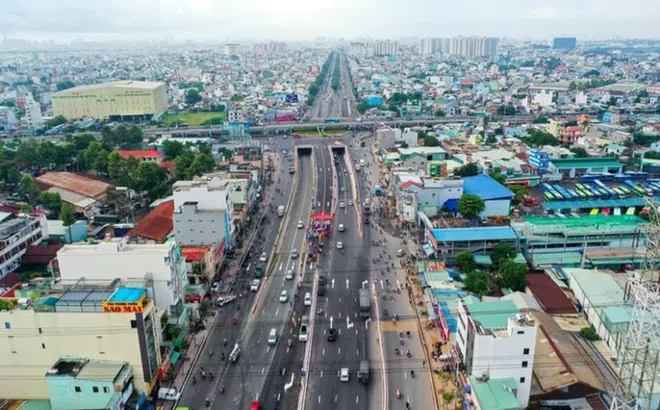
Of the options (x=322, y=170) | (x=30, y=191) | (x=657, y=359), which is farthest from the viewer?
(x=322, y=170)

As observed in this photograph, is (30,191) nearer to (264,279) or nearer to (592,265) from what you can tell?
(264,279)

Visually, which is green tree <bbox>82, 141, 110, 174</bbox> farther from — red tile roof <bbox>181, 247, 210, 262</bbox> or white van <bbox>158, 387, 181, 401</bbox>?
white van <bbox>158, 387, 181, 401</bbox>

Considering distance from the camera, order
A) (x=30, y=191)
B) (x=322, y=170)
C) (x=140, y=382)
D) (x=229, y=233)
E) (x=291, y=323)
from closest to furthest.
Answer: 1. (x=140, y=382)
2. (x=291, y=323)
3. (x=229, y=233)
4. (x=30, y=191)
5. (x=322, y=170)

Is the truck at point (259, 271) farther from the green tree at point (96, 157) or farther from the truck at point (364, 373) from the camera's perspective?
the green tree at point (96, 157)

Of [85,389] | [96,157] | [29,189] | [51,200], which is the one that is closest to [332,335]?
[85,389]

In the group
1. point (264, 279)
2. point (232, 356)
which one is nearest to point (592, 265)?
point (264, 279)

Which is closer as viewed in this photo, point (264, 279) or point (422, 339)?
point (422, 339)

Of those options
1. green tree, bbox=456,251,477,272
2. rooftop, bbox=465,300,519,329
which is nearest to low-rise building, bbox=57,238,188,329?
rooftop, bbox=465,300,519,329

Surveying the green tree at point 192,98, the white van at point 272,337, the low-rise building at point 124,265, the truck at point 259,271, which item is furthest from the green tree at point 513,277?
the green tree at point 192,98

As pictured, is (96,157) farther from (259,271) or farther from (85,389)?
(85,389)
